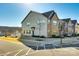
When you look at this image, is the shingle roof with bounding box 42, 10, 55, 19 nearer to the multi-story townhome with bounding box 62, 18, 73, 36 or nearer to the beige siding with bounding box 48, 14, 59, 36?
the beige siding with bounding box 48, 14, 59, 36

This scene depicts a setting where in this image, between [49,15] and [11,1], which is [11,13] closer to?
[11,1]

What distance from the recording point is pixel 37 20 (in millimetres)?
4695

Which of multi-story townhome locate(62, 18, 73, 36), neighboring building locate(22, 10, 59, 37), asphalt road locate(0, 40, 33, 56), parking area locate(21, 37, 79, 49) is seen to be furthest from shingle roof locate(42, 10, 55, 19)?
asphalt road locate(0, 40, 33, 56)

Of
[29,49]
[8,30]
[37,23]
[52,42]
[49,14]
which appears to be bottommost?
[29,49]

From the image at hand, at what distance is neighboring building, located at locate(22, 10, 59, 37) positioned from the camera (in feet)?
15.2

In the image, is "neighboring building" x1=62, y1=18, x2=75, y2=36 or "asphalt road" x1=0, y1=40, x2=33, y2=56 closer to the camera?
"asphalt road" x1=0, y1=40, x2=33, y2=56

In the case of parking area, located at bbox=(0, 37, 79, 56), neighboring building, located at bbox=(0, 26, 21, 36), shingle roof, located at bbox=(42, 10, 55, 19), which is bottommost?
parking area, located at bbox=(0, 37, 79, 56)

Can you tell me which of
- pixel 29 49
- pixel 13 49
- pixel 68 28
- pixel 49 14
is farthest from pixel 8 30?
pixel 68 28

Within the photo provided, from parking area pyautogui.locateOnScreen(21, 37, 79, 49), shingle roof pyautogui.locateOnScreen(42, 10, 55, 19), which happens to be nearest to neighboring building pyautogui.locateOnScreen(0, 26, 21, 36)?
parking area pyautogui.locateOnScreen(21, 37, 79, 49)

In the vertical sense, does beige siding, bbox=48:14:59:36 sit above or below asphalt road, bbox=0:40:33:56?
above

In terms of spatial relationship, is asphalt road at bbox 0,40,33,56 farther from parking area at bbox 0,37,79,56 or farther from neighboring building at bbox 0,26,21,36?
neighboring building at bbox 0,26,21,36

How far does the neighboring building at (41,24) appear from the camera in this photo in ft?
15.2

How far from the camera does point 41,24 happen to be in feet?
15.3

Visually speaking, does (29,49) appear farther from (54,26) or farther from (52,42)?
(54,26)
